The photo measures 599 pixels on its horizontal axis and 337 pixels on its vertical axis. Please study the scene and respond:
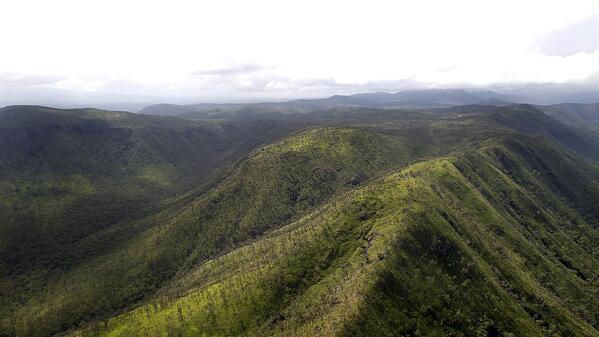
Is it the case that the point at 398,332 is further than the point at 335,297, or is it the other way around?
the point at 335,297

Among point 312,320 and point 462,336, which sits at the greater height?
point 312,320

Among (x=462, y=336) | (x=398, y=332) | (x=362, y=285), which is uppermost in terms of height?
(x=362, y=285)

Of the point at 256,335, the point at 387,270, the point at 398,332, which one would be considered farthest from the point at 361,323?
the point at 256,335

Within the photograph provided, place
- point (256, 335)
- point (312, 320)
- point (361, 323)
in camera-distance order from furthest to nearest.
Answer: point (256, 335)
point (312, 320)
point (361, 323)

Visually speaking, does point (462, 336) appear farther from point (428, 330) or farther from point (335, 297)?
point (335, 297)

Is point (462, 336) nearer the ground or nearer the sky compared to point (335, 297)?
nearer the ground

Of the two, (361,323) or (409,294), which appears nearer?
(361,323)

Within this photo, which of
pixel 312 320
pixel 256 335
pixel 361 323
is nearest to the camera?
pixel 361 323

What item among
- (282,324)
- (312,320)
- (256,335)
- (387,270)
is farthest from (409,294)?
(256,335)

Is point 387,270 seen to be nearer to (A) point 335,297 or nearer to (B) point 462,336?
(A) point 335,297
